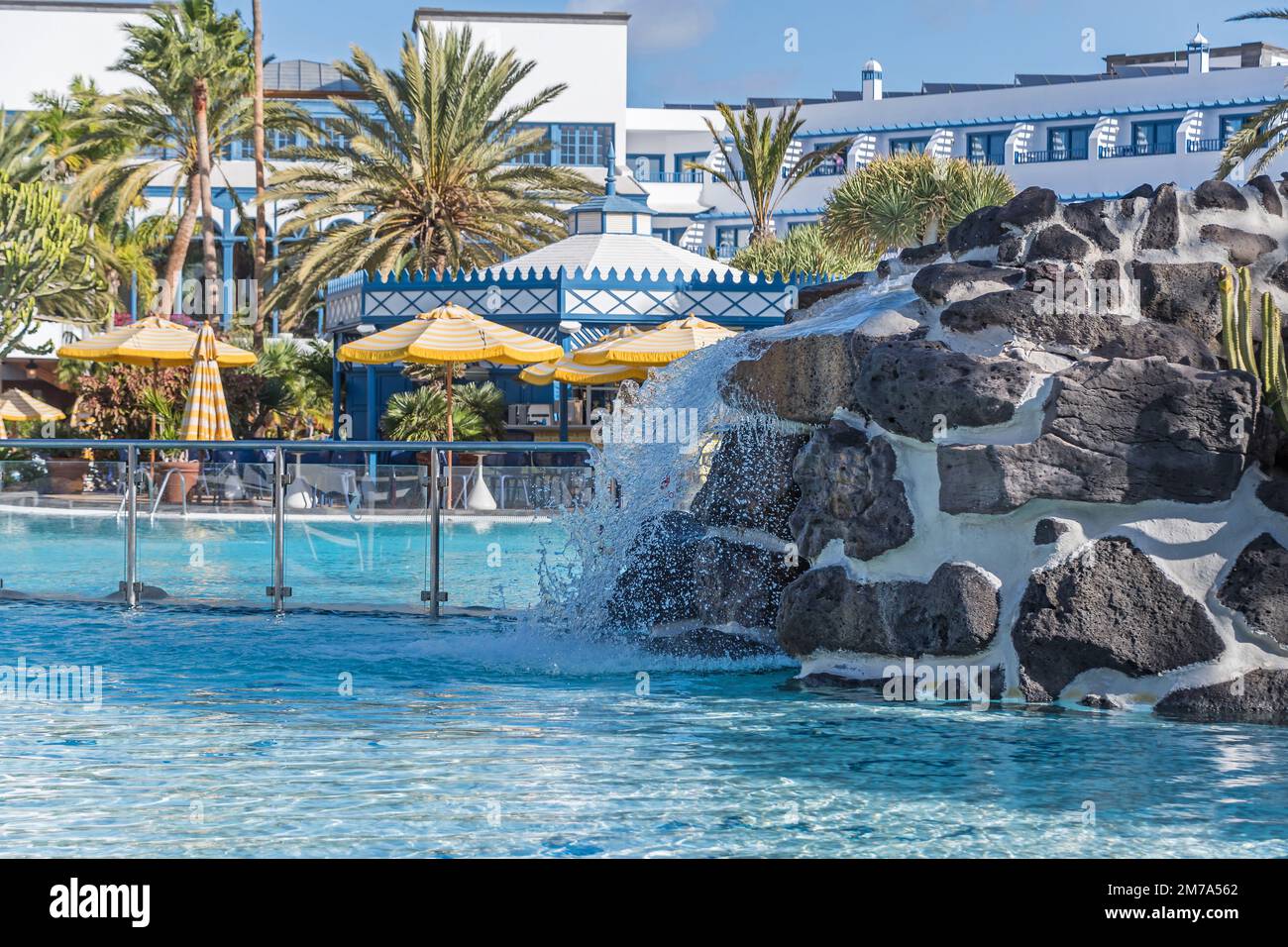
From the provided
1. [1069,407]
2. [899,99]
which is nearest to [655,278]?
[1069,407]

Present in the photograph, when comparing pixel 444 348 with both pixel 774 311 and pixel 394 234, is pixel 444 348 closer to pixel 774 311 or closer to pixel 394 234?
pixel 774 311

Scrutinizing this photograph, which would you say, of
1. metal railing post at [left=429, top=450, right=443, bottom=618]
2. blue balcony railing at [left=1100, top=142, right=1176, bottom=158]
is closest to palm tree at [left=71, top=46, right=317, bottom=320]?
blue balcony railing at [left=1100, top=142, right=1176, bottom=158]

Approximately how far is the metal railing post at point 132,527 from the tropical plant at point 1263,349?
7.46 metres

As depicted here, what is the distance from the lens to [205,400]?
24297 millimetres

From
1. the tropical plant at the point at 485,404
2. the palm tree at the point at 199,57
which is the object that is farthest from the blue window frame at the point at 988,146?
the tropical plant at the point at 485,404

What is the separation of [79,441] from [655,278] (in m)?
18.6

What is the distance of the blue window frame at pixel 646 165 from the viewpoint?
225ft

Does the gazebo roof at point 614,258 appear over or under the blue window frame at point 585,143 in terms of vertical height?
under

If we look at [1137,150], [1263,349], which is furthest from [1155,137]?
[1263,349]

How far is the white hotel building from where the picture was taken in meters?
54.8

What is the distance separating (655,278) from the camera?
29.1 meters

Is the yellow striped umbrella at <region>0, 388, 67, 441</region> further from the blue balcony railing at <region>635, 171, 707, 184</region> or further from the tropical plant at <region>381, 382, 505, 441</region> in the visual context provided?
the blue balcony railing at <region>635, 171, 707, 184</region>

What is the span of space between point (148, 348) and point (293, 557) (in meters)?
16.5

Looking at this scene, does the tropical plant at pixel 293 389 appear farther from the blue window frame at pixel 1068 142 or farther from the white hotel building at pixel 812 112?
the blue window frame at pixel 1068 142
